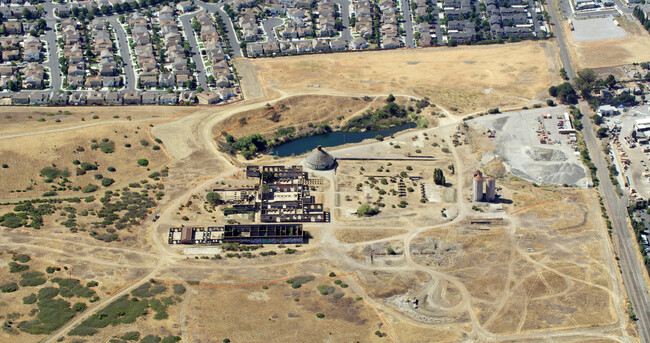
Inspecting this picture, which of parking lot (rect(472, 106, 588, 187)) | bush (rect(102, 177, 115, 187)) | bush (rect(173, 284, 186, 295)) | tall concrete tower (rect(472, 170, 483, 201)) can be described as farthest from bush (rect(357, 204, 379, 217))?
bush (rect(102, 177, 115, 187))

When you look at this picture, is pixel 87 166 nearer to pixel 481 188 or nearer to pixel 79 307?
pixel 79 307

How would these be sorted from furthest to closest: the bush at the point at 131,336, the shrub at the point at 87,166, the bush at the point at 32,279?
the shrub at the point at 87,166, the bush at the point at 32,279, the bush at the point at 131,336

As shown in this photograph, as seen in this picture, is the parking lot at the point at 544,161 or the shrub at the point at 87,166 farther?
the parking lot at the point at 544,161

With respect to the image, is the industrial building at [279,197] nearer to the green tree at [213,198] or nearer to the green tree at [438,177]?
the green tree at [213,198]

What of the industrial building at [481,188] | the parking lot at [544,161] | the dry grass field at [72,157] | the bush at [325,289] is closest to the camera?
the bush at [325,289]

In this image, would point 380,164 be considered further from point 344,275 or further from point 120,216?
point 120,216

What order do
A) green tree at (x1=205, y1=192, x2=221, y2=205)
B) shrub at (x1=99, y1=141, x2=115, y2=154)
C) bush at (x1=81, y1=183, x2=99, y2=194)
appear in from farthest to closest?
shrub at (x1=99, y1=141, x2=115, y2=154)
bush at (x1=81, y1=183, x2=99, y2=194)
green tree at (x1=205, y1=192, x2=221, y2=205)

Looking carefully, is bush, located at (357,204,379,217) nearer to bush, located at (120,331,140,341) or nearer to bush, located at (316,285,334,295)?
bush, located at (316,285,334,295)

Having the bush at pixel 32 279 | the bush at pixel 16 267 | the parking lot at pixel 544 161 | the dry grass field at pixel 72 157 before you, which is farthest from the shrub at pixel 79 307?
the parking lot at pixel 544 161
